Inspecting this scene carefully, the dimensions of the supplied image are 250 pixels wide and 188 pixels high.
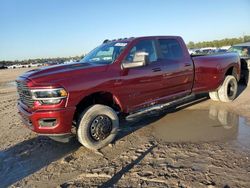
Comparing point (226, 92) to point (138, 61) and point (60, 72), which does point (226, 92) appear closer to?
point (138, 61)

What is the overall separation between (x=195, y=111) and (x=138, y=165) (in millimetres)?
3592

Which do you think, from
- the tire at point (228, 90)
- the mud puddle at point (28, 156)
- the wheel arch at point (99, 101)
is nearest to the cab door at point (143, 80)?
the wheel arch at point (99, 101)

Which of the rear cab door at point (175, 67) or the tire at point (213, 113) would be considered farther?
the tire at point (213, 113)

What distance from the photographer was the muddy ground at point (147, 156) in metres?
3.83

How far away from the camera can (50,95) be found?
457 centimetres

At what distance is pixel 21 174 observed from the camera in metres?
4.34

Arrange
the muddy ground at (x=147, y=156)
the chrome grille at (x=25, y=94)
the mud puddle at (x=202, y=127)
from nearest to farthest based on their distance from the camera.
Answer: the muddy ground at (x=147, y=156) → the chrome grille at (x=25, y=94) → the mud puddle at (x=202, y=127)

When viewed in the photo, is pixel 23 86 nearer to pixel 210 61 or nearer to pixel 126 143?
pixel 126 143

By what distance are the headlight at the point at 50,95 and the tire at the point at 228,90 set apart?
17.0 feet

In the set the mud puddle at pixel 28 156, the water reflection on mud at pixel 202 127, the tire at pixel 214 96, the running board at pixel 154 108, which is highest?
the running board at pixel 154 108

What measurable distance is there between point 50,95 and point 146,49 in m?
2.55

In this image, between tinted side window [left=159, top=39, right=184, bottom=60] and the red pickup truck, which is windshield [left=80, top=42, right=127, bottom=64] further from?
tinted side window [left=159, top=39, right=184, bottom=60]

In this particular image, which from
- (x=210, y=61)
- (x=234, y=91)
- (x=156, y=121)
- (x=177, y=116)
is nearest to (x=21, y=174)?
(x=156, y=121)

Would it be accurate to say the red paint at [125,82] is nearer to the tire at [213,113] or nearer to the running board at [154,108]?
the running board at [154,108]
